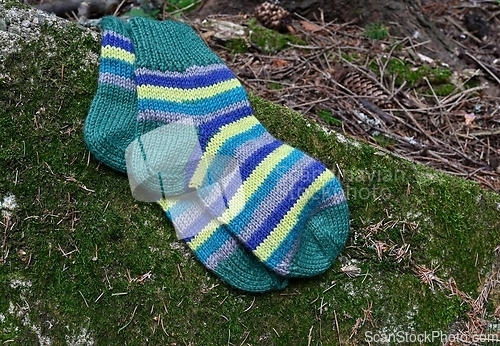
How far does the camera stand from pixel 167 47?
215 centimetres

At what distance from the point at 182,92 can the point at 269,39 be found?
110 centimetres

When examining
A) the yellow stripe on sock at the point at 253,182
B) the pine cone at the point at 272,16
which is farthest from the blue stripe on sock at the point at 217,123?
the pine cone at the point at 272,16

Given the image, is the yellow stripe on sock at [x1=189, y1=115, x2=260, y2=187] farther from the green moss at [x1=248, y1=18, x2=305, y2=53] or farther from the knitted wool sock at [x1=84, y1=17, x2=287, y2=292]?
the green moss at [x1=248, y1=18, x2=305, y2=53]

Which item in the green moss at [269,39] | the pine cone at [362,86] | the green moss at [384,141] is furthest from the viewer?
the green moss at [269,39]

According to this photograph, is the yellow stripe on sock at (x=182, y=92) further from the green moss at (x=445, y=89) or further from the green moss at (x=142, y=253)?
the green moss at (x=445, y=89)

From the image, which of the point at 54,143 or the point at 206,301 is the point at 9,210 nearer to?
the point at 54,143

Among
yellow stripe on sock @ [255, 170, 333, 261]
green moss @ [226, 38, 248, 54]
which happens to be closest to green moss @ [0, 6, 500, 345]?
yellow stripe on sock @ [255, 170, 333, 261]

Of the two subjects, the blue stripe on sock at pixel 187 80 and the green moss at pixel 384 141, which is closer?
the blue stripe on sock at pixel 187 80

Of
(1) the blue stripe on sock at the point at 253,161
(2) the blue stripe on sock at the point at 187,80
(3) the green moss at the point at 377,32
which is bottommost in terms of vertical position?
(3) the green moss at the point at 377,32

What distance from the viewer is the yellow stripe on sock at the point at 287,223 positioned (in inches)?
71.4

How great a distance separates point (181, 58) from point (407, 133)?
3.99 ft

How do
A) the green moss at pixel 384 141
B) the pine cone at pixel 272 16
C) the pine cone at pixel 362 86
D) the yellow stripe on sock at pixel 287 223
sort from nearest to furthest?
the yellow stripe on sock at pixel 287 223 → the green moss at pixel 384 141 → the pine cone at pixel 362 86 → the pine cone at pixel 272 16

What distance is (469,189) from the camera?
2.07 meters

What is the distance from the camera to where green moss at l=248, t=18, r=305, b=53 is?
298cm
